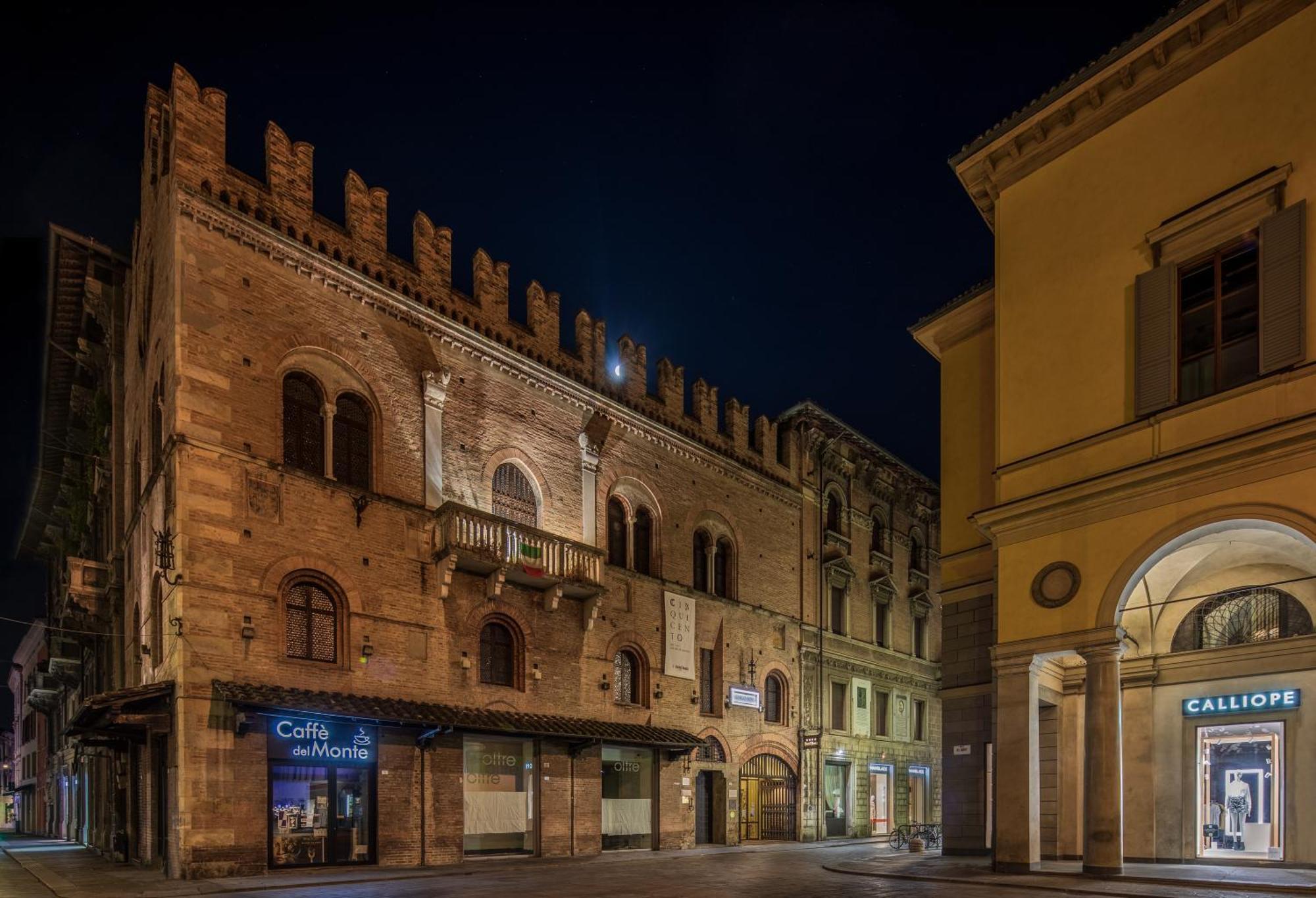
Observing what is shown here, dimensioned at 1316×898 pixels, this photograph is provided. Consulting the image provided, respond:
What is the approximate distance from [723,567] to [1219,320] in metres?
18.7

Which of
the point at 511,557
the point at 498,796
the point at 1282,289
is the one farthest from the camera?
the point at 511,557

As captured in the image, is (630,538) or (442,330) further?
(630,538)

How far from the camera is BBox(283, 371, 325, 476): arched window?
19.6 metres

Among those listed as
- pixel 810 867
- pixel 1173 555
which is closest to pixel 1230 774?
pixel 1173 555

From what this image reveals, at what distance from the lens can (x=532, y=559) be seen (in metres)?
22.9

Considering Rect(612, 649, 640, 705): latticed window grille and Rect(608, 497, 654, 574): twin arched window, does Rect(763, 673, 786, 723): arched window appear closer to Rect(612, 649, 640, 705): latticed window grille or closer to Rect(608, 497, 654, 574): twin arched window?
Rect(612, 649, 640, 705): latticed window grille

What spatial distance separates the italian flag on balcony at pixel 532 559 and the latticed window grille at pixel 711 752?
27.8ft

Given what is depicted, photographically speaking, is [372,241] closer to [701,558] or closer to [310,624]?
[310,624]

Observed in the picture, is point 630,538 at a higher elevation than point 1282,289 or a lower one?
lower

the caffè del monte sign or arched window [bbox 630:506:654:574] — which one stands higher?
arched window [bbox 630:506:654:574]

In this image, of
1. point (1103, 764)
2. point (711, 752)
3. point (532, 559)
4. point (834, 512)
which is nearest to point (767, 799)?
A: point (711, 752)

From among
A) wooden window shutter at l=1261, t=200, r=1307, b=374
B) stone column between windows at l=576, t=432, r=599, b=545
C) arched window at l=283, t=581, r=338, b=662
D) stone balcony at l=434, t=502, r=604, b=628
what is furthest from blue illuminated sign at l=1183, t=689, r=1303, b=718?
arched window at l=283, t=581, r=338, b=662

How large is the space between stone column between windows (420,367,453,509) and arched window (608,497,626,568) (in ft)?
20.7

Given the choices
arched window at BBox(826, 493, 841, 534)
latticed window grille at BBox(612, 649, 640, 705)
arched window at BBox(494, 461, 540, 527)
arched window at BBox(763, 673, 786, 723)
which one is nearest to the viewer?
arched window at BBox(494, 461, 540, 527)
